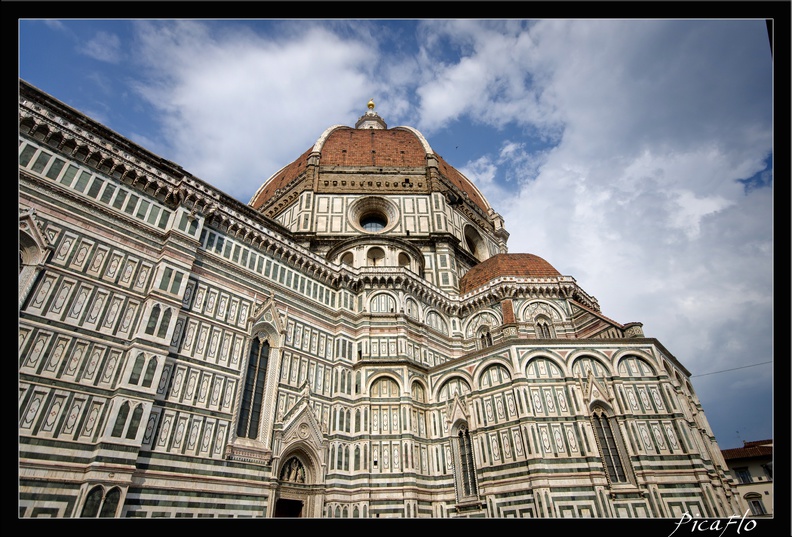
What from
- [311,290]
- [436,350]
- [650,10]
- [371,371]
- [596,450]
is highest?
[311,290]

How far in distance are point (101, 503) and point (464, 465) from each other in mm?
13469

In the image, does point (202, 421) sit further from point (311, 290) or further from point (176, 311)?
point (311, 290)

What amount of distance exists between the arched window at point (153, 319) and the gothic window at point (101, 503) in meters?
4.83

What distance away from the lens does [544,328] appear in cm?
2425

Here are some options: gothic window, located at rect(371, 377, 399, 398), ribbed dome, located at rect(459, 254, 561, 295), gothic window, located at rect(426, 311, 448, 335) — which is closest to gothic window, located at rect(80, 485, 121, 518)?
gothic window, located at rect(371, 377, 399, 398)

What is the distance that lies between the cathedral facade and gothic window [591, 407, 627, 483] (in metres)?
0.08

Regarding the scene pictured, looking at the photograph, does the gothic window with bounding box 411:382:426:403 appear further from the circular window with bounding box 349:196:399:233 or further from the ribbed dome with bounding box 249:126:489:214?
the ribbed dome with bounding box 249:126:489:214

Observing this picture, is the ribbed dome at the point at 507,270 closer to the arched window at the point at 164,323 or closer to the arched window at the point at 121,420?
the arched window at the point at 164,323

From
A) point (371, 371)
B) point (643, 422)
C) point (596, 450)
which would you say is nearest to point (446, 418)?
point (371, 371)

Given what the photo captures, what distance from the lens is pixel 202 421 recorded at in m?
14.9

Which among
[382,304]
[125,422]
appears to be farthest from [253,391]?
[382,304]
